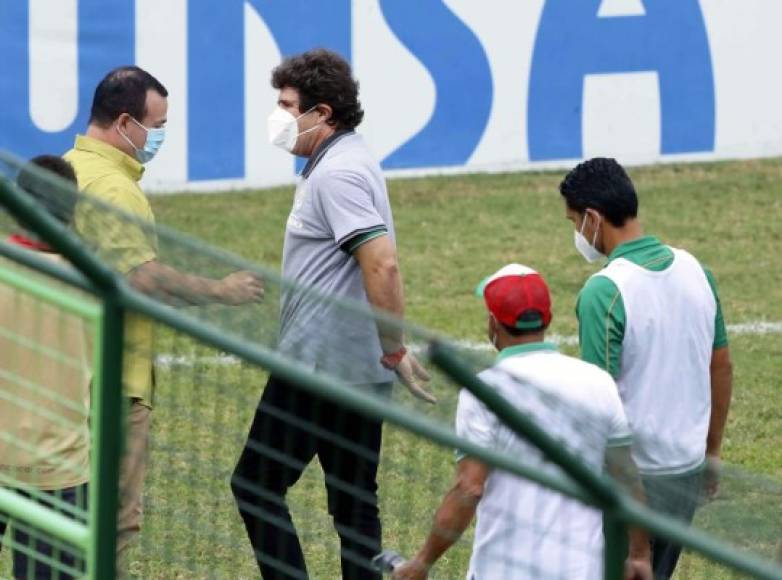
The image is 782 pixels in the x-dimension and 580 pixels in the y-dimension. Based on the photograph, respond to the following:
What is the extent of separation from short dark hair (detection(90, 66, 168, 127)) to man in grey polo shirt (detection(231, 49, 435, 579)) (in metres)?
0.47

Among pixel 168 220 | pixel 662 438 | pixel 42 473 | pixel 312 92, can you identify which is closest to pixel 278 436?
pixel 42 473

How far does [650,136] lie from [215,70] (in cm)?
296

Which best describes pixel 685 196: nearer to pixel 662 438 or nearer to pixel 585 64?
pixel 585 64

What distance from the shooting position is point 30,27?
12.0m

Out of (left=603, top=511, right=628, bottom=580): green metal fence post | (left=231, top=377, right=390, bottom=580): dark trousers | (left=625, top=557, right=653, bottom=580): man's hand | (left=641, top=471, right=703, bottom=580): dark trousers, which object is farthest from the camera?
(left=231, top=377, right=390, bottom=580): dark trousers

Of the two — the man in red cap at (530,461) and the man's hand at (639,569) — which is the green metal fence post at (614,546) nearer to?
the man in red cap at (530,461)

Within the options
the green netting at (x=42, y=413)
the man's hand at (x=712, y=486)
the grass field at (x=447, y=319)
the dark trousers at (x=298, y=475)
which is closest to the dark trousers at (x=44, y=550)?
the green netting at (x=42, y=413)

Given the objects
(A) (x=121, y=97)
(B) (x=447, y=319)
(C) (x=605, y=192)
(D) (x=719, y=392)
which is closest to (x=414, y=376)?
(C) (x=605, y=192)

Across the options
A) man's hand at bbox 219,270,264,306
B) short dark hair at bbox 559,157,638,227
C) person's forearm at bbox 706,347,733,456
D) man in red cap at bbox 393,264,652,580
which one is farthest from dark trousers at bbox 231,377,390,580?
person's forearm at bbox 706,347,733,456

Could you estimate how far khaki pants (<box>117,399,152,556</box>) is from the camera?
362cm

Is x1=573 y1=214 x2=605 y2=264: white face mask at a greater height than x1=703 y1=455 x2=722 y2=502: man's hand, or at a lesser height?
greater

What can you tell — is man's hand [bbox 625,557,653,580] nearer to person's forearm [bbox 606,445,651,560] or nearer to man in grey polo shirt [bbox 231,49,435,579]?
person's forearm [bbox 606,445,651,560]

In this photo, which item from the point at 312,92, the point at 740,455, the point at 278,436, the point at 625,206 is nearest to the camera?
the point at 278,436

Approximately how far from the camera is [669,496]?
461 centimetres
